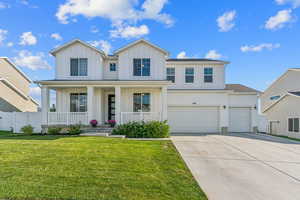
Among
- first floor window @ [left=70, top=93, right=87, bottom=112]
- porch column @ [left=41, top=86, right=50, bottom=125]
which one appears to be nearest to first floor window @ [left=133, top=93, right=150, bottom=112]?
first floor window @ [left=70, top=93, right=87, bottom=112]

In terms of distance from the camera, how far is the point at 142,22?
55.7 feet

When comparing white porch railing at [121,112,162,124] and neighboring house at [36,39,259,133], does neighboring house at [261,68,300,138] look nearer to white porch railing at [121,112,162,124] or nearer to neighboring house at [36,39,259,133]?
neighboring house at [36,39,259,133]

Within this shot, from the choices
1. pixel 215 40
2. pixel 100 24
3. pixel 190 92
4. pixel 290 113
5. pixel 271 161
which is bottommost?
pixel 271 161

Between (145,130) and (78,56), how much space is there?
783cm

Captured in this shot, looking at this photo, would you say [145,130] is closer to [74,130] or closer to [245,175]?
[74,130]

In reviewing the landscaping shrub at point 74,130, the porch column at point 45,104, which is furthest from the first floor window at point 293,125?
the porch column at point 45,104

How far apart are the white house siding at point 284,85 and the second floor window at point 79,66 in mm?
19317

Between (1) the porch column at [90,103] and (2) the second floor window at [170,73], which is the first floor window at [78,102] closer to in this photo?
(1) the porch column at [90,103]

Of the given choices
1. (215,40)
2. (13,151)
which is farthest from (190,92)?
(13,151)

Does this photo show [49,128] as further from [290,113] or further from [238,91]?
[290,113]

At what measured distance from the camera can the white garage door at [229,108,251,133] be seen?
52.4 feet

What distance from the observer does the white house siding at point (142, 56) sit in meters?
14.1

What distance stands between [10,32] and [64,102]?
30.4 ft

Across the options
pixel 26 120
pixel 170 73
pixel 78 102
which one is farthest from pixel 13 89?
pixel 170 73
